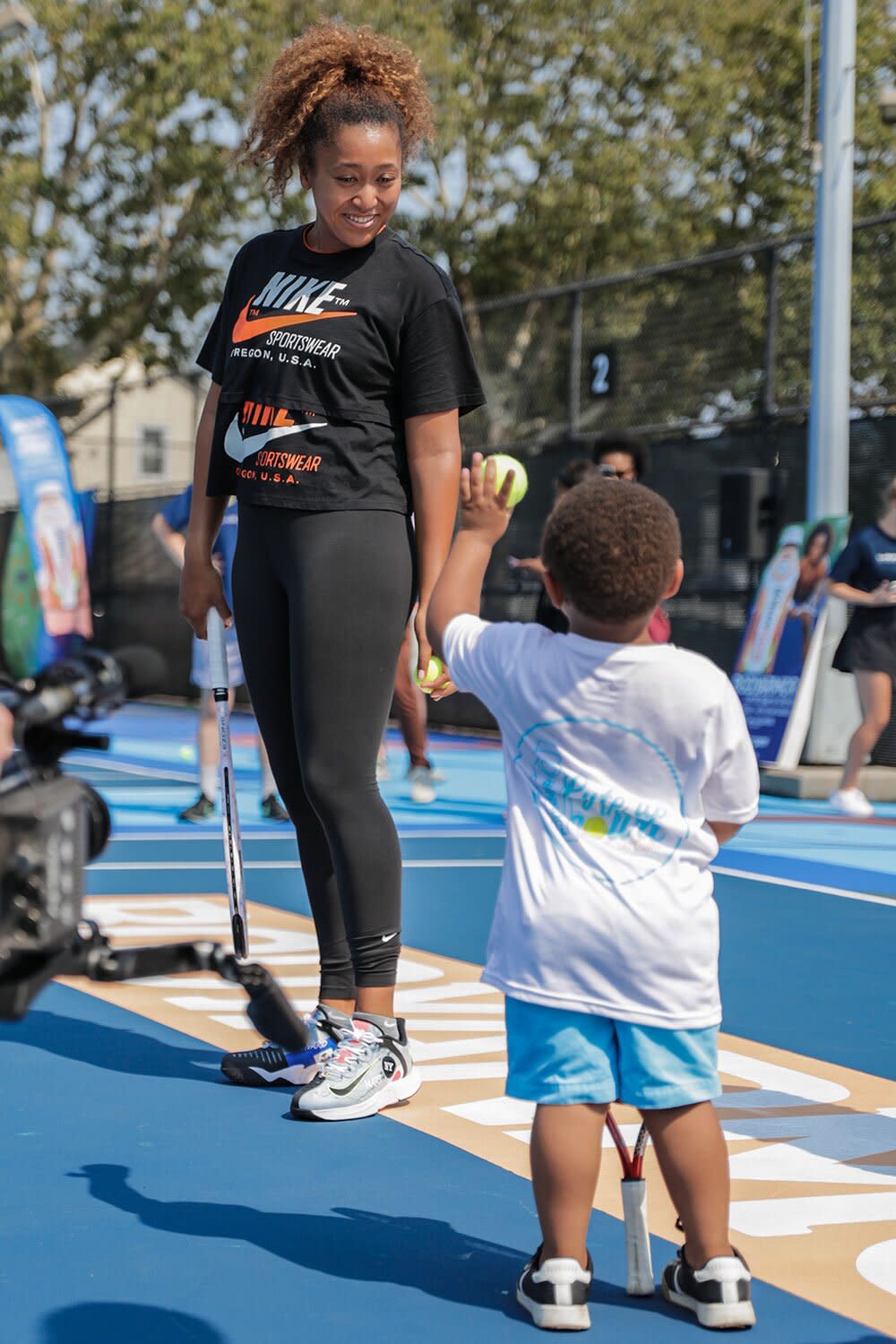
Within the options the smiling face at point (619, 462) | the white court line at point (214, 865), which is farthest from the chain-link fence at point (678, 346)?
the white court line at point (214, 865)

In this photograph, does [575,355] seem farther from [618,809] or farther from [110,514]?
[618,809]

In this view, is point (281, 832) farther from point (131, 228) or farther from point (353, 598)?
point (131, 228)

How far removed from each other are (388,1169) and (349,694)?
98 centimetres

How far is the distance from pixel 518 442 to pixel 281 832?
30.2ft

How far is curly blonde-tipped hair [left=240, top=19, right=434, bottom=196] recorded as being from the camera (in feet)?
12.2

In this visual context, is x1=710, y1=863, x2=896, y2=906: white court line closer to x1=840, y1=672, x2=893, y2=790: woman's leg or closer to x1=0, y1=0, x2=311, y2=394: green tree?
x1=840, y1=672, x2=893, y2=790: woman's leg

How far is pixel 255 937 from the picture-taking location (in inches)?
227

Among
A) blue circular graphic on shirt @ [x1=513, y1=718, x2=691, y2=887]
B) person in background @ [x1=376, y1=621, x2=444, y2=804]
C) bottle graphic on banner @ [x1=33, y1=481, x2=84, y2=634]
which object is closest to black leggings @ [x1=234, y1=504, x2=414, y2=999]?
bottle graphic on banner @ [x1=33, y1=481, x2=84, y2=634]

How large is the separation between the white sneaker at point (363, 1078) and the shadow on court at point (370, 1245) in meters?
0.57

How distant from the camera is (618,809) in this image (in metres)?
2.65

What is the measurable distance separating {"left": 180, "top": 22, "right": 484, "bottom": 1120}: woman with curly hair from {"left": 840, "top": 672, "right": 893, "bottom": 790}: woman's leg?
6452 millimetres

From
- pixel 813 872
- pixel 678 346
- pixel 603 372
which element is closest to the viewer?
pixel 813 872

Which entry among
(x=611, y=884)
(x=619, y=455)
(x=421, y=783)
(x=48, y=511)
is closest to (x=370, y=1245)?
(x=611, y=884)

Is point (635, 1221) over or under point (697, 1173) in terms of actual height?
under
